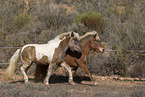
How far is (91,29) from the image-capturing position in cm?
1902

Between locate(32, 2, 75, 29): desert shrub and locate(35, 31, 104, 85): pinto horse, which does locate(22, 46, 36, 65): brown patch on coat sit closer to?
locate(35, 31, 104, 85): pinto horse

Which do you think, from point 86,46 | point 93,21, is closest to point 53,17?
point 93,21

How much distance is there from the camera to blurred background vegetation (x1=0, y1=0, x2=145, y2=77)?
41.0 ft

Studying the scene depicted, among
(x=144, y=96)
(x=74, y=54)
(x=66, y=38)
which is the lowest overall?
(x=144, y=96)

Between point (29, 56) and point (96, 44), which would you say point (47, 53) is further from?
point (96, 44)

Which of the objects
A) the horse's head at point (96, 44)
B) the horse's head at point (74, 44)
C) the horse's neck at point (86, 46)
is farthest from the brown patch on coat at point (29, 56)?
the horse's head at point (96, 44)

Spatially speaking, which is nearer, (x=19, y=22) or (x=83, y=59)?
(x=83, y=59)

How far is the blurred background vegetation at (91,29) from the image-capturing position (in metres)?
12.5

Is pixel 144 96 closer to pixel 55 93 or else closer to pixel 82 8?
pixel 55 93

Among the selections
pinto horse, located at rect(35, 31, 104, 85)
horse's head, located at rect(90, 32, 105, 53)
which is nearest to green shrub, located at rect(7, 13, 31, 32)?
pinto horse, located at rect(35, 31, 104, 85)

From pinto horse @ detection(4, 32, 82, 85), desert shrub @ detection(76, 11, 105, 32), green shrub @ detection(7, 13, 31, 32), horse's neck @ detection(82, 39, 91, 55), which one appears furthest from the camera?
green shrub @ detection(7, 13, 31, 32)

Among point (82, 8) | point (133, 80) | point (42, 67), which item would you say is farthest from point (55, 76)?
point (82, 8)

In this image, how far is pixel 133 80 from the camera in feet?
37.0

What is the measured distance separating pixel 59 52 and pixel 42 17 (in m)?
12.5
